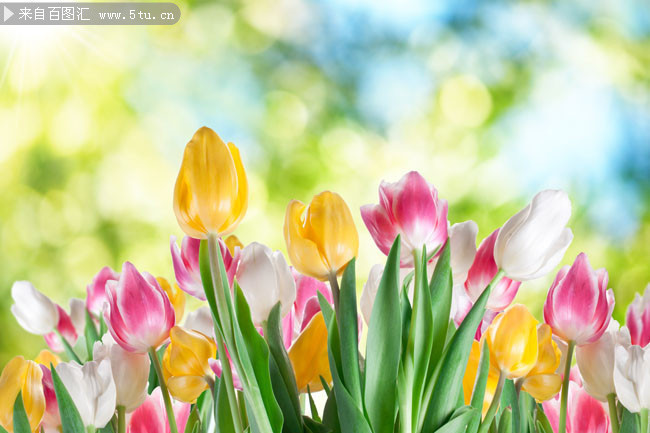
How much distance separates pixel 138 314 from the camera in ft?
0.83

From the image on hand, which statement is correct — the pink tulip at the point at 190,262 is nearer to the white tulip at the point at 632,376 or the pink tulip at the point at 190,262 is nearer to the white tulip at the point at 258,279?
the white tulip at the point at 258,279

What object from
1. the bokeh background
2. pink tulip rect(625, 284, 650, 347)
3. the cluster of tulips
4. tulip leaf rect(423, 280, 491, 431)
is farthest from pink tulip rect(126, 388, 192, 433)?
the bokeh background

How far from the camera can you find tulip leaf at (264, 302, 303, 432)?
25 cm

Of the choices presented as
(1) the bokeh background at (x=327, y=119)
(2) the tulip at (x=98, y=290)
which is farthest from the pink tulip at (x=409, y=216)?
(1) the bokeh background at (x=327, y=119)

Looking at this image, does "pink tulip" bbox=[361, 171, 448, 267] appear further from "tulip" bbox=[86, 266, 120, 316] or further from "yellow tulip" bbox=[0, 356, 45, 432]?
"tulip" bbox=[86, 266, 120, 316]

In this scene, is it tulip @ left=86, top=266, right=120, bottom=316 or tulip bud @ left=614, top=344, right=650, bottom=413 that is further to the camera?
tulip @ left=86, top=266, right=120, bottom=316

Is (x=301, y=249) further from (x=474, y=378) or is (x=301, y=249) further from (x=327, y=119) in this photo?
(x=327, y=119)

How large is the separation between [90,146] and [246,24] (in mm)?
622

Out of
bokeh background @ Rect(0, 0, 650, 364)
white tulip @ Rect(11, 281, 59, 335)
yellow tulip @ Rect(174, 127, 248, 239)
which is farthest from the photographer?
bokeh background @ Rect(0, 0, 650, 364)

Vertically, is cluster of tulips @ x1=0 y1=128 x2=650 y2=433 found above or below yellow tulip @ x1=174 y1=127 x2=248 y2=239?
below

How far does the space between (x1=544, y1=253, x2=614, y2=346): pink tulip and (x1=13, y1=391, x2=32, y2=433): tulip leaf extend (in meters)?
0.20

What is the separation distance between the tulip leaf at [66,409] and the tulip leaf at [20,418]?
0.07 feet

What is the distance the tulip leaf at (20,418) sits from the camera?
9.5 inches

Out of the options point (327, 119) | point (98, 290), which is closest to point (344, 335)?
point (98, 290)
